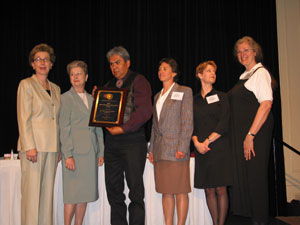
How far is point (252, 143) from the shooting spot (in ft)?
8.31

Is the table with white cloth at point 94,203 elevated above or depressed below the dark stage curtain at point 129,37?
below

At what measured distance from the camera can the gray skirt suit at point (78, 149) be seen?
8.41 feet

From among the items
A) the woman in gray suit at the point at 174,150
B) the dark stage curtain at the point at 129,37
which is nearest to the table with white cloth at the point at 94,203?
the woman in gray suit at the point at 174,150

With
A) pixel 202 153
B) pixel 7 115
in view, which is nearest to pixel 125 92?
pixel 202 153

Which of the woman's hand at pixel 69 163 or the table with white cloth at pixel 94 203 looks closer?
the woman's hand at pixel 69 163

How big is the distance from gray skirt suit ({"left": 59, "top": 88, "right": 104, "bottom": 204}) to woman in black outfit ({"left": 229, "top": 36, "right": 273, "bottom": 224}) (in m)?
1.37

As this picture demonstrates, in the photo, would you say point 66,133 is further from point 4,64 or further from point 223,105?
point 4,64

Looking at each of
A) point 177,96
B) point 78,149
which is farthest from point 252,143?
point 78,149

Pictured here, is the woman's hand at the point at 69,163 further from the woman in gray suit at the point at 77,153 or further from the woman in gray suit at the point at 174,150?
the woman in gray suit at the point at 174,150

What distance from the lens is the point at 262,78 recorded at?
2602mm

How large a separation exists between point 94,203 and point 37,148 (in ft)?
3.04

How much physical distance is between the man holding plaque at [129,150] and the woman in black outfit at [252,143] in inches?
35.0

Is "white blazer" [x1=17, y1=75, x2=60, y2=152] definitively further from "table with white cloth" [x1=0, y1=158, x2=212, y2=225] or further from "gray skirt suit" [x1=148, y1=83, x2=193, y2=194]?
"gray skirt suit" [x1=148, y1=83, x2=193, y2=194]

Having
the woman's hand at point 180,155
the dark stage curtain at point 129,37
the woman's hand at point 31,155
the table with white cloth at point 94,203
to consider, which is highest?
the dark stage curtain at point 129,37
